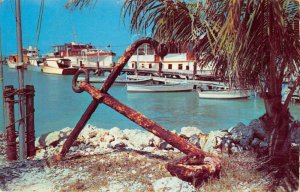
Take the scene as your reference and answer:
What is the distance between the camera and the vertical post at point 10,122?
17.9 ft

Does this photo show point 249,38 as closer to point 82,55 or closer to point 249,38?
point 249,38

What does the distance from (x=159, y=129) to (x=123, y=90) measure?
33.5 m

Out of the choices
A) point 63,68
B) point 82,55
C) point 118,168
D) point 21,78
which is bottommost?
point 118,168

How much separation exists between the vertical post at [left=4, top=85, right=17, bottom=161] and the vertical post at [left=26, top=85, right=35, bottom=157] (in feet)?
0.68

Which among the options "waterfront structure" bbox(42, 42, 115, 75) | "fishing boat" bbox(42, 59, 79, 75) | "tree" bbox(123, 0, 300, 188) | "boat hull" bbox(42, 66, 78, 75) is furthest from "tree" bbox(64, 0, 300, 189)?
"fishing boat" bbox(42, 59, 79, 75)

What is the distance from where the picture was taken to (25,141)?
5.71m

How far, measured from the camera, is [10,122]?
221 inches

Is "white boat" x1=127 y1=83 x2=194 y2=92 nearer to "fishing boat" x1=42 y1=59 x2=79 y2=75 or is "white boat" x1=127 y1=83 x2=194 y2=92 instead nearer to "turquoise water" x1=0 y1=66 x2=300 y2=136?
"turquoise water" x1=0 y1=66 x2=300 y2=136

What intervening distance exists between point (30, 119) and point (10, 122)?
29 cm

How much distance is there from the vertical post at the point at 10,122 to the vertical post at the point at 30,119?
0.68 ft

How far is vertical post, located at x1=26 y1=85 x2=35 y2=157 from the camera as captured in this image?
5508 mm

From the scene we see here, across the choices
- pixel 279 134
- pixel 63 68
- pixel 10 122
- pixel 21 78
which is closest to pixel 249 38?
pixel 279 134

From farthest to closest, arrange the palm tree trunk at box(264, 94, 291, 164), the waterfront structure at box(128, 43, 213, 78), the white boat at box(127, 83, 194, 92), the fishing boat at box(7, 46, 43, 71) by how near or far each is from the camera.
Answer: the waterfront structure at box(128, 43, 213, 78)
the white boat at box(127, 83, 194, 92)
the fishing boat at box(7, 46, 43, 71)
the palm tree trunk at box(264, 94, 291, 164)

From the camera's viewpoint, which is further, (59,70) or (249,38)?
(59,70)
